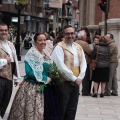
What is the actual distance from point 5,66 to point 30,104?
38.0 inches

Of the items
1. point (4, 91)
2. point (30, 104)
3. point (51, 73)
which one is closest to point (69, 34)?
point (51, 73)

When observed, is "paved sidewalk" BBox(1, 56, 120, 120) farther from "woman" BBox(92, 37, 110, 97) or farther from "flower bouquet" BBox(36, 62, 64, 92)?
"flower bouquet" BBox(36, 62, 64, 92)

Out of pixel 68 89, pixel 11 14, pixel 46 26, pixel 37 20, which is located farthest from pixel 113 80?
pixel 46 26

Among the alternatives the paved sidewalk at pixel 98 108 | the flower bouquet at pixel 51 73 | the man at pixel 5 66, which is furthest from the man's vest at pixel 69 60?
the paved sidewalk at pixel 98 108

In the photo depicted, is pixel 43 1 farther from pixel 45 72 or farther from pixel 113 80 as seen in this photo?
pixel 45 72

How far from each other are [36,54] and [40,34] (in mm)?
337

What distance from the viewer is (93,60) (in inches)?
491

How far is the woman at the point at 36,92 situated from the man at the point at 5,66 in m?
0.63

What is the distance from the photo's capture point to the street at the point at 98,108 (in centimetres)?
1001

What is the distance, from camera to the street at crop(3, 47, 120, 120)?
1001cm

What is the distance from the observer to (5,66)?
774 centimetres

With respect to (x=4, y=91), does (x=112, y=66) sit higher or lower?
lower

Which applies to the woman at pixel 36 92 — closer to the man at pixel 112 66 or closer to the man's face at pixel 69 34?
the man's face at pixel 69 34

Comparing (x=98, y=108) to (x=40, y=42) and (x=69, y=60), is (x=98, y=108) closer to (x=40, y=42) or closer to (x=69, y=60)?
(x=69, y=60)
